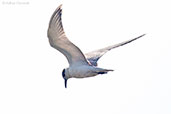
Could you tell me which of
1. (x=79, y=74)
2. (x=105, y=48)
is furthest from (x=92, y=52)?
(x=79, y=74)

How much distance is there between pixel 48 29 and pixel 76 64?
1401mm

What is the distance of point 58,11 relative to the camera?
19.6 metres

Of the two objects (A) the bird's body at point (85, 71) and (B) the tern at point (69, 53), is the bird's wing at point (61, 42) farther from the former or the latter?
(A) the bird's body at point (85, 71)

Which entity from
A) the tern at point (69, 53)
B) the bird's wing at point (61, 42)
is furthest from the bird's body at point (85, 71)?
the bird's wing at point (61, 42)

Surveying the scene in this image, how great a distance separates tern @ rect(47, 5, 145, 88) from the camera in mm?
19922

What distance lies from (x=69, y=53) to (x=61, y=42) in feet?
1.61

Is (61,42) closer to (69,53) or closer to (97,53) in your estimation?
(69,53)

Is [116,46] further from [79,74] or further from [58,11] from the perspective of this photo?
[58,11]

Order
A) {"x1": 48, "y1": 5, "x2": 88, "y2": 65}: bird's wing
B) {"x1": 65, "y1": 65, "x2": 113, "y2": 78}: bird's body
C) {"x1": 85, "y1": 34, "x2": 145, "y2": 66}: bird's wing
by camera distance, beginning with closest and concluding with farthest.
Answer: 1. {"x1": 48, "y1": 5, "x2": 88, "y2": 65}: bird's wing
2. {"x1": 65, "y1": 65, "x2": 113, "y2": 78}: bird's body
3. {"x1": 85, "y1": 34, "x2": 145, "y2": 66}: bird's wing

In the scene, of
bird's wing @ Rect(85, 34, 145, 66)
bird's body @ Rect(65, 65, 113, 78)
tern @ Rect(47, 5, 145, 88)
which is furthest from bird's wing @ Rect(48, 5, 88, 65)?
bird's wing @ Rect(85, 34, 145, 66)

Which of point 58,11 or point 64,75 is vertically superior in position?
point 58,11

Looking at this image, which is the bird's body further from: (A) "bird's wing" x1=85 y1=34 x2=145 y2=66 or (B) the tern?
(A) "bird's wing" x1=85 y1=34 x2=145 y2=66

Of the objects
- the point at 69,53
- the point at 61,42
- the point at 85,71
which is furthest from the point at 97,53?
the point at 61,42

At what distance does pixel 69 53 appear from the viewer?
2083 centimetres
